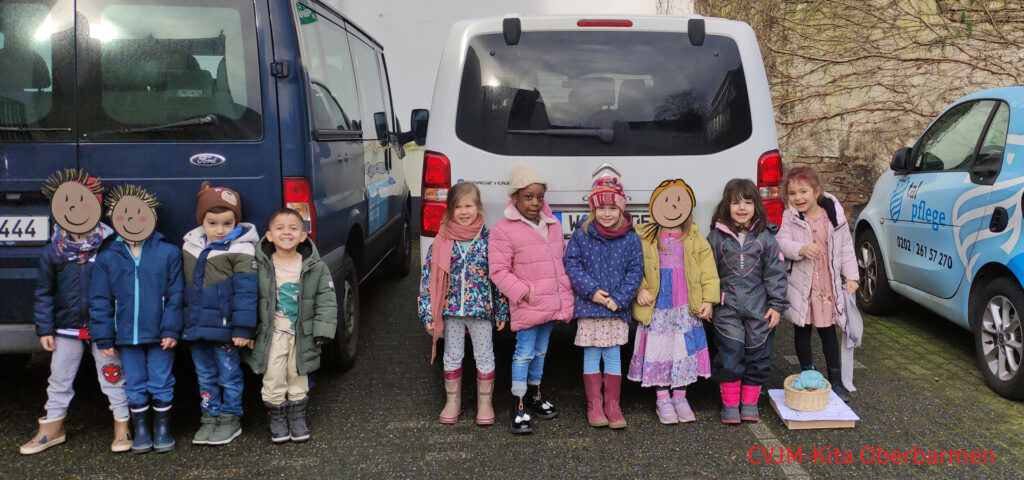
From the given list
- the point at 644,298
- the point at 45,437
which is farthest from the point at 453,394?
the point at 45,437

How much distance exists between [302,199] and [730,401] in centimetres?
239

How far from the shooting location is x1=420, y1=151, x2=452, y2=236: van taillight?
12.4 ft

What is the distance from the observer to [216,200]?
3354mm

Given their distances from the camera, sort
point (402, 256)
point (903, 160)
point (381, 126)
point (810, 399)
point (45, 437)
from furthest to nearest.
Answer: point (402, 256), point (381, 126), point (903, 160), point (810, 399), point (45, 437)

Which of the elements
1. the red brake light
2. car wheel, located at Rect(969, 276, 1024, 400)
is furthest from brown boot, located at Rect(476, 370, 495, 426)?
car wheel, located at Rect(969, 276, 1024, 400)

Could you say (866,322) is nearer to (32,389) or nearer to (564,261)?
(564,261)

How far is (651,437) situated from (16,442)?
307 centimetres

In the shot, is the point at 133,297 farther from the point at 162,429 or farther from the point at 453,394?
the point at 453,394

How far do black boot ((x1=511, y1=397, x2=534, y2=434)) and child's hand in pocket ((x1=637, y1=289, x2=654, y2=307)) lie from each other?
2.55ft

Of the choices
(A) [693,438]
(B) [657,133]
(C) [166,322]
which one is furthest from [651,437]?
(C) [166,322]

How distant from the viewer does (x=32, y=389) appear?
13.8ft

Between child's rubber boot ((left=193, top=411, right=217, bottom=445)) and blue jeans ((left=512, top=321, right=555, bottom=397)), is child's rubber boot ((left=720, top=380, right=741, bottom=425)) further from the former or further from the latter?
child's rubber boot ((left=193, top=411, right=217, bottom=445))

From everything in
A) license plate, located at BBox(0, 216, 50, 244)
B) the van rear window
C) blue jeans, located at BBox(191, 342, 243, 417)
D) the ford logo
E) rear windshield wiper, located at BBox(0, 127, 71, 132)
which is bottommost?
blue jeans, located at BBox(191, 342, 243, 417)

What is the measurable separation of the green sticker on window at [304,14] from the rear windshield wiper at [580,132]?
49.3 inches
